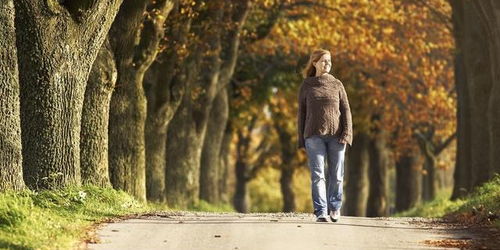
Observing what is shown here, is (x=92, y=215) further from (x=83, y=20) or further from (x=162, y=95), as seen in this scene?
(x=162, y=95)

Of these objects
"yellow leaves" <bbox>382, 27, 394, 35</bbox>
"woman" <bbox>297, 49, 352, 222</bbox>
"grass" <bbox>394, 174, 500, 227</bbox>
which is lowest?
"grass" <bbox>394, 174, 500, 227</bbox>

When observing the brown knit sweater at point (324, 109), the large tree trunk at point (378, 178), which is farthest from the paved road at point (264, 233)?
the large tree trunk at point (378, 178)

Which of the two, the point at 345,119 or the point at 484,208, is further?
the point at 484,208

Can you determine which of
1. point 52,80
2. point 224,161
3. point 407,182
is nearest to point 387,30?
point 407,182

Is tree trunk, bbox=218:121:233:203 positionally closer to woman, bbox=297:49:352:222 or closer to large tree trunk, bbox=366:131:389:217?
large tree trunk, bbox=366:131:389:217

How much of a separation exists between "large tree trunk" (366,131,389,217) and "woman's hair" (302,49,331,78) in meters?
25.0

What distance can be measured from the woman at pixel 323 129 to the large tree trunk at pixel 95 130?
17.5ft

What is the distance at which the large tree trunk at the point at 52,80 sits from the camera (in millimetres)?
16188

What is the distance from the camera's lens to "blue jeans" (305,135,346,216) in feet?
49.2

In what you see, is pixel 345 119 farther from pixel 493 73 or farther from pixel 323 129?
pixel 493 73

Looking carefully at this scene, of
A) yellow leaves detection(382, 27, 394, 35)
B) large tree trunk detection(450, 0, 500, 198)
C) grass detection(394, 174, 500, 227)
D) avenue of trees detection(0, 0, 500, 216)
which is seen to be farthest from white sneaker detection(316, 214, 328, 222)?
yellow leaves detection(382, 27, 394, 35)

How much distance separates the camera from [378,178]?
1603 inches

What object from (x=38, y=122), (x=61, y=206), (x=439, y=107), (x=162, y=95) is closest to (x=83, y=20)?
(x=38, y=122)

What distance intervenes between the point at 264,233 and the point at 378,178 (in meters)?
27.4
